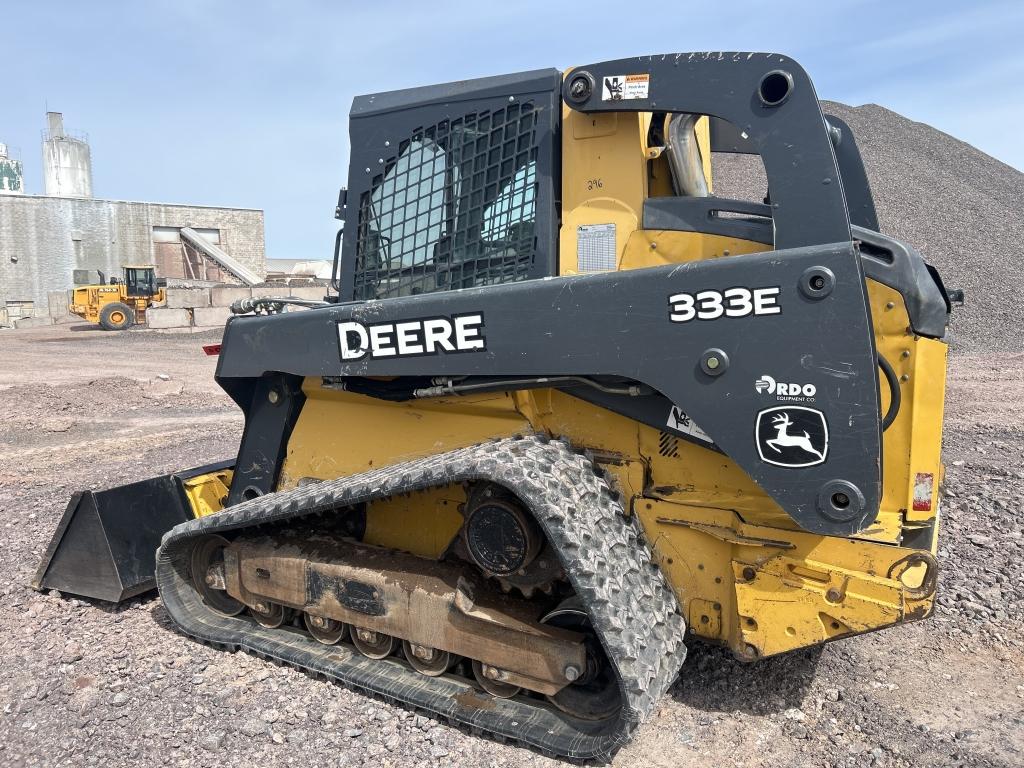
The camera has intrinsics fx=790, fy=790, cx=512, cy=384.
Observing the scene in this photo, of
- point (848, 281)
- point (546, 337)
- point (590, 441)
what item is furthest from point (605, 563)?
point (848, 281)

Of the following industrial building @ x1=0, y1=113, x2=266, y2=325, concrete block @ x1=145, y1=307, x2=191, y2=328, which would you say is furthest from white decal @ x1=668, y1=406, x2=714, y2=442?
industrial building @ x1=0, y1=113, x2=266, y2=325

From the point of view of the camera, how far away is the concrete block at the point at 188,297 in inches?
985

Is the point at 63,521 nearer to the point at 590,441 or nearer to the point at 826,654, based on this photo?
the point at 590,441

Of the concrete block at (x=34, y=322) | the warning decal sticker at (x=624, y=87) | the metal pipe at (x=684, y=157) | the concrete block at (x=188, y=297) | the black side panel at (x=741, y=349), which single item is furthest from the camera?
the concrete block at (x=34, y=322)

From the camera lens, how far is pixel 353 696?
9.89ft

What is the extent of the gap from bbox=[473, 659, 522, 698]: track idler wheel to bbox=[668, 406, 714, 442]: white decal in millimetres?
1071

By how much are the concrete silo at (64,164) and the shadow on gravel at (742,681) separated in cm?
4788

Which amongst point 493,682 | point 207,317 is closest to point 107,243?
point 207,317

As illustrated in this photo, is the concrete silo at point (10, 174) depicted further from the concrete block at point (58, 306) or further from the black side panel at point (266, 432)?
the black side panel at point (266, 432)

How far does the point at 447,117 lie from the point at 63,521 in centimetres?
270

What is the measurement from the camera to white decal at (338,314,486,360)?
281 centimetres

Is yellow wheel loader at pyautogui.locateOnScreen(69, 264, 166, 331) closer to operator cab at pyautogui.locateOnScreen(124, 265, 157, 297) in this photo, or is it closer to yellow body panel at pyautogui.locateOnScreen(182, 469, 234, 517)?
operator cab at pyautogui.locateOnScreen(124, 265, 157, 297)

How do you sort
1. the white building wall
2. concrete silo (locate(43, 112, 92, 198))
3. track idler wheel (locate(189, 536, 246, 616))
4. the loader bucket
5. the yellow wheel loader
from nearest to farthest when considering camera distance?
1. track idler wheel (locate(189, 536, 246, 616))
2. the loader bucket
3. the yellow wheel loader
4. the white building wall
5. concrete silo (locate(43, 112, 92, 198))

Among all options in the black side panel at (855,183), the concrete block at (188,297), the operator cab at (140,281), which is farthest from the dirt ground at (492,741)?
the operator cab at (140,281)
